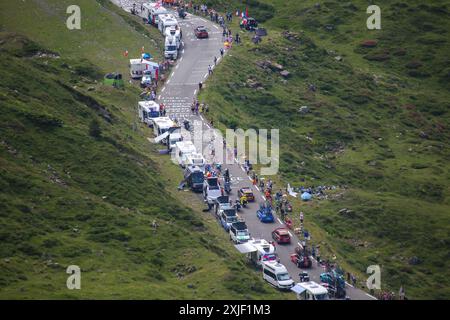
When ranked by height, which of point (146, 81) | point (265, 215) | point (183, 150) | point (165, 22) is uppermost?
point (165, 22)

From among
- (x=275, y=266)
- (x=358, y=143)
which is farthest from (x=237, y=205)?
(x=358, y=143)

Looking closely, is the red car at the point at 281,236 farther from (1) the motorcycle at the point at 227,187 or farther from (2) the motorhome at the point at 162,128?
(2) the motorhome at the point at 162,128

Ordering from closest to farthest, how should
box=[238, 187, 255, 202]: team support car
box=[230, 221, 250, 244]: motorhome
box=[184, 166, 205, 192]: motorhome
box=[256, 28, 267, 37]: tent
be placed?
box=[230, 221, 250, 244]: motorhome → box=[238, 187, 255, 202]: team support car → box=[184, 166, 205, 192]: motorhome → box=[256, 28, 267, 37]: tent

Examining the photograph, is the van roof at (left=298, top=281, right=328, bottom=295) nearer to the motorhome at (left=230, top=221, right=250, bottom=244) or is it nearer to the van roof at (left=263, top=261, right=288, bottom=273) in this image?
the van roof at (left=263, top=261, right=288, bottom=273)

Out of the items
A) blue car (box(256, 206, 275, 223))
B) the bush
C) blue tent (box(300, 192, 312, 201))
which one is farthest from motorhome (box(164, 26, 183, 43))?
blue car (box(256, 206, 275, 223))

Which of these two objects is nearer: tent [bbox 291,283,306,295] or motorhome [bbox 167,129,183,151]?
tent [bbox 291,283,306,295]

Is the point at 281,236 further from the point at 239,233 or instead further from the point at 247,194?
the point at 247,194
